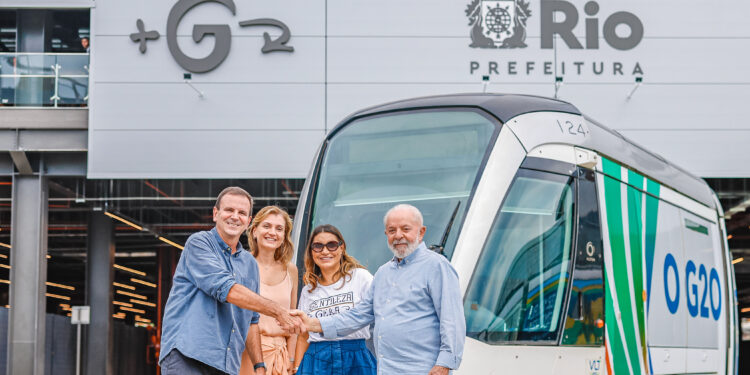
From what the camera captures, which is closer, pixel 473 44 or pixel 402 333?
pixel 402 333

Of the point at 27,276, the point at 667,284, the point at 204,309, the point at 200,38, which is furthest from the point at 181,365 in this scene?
the point at 27,276

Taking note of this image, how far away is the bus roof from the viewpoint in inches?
316

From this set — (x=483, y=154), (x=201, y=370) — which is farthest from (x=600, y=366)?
(x=201, y=370)

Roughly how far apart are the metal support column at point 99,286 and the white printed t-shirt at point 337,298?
24247mm

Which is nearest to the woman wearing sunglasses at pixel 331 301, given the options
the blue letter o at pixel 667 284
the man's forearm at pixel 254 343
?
the man's forearm at pixel 254 343

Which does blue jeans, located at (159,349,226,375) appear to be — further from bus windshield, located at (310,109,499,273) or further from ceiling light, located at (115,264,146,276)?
ceiling light, located at (115,264,146,276)

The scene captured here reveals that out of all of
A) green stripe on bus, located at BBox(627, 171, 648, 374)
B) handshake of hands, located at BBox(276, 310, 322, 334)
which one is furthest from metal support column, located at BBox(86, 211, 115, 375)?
handshake of hands, located at BBox(276, 310, 322, 334)

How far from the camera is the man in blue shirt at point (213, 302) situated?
5.46 metres

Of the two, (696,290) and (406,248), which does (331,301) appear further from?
(696,290)

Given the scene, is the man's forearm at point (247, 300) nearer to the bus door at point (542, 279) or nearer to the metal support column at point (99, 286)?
the bus door at point (542, 279)

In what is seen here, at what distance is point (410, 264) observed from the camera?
19.5 ft

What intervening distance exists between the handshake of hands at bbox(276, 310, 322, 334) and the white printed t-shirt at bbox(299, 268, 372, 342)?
0.21m

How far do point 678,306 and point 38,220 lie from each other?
17.5 metres

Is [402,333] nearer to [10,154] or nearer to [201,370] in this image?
[201,370]
